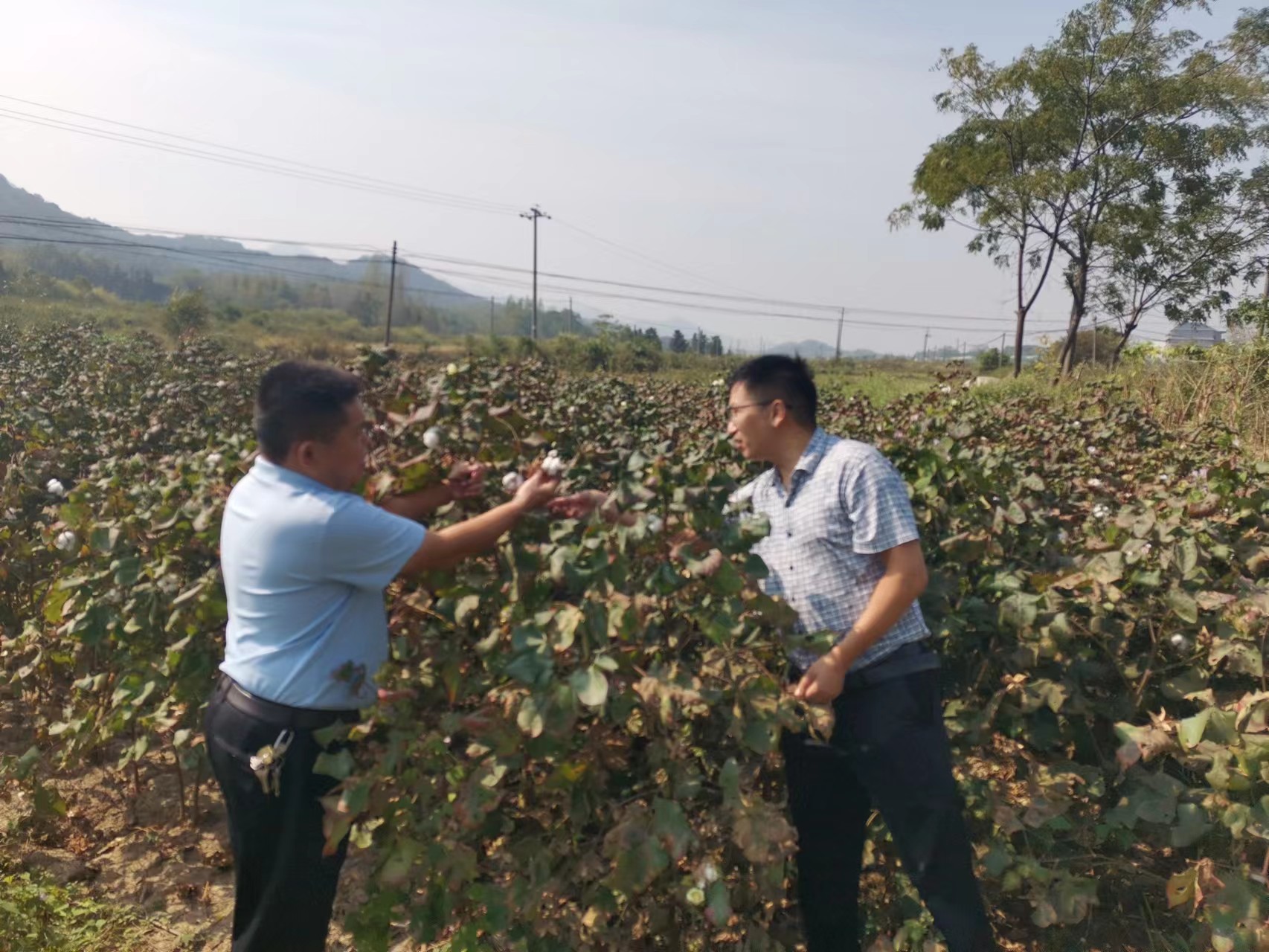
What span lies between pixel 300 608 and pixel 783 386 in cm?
116

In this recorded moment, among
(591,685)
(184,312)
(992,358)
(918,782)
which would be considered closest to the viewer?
(591,685)

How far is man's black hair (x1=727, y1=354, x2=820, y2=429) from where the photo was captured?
7.11ft

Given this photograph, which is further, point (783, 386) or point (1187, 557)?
point (1187, 557)

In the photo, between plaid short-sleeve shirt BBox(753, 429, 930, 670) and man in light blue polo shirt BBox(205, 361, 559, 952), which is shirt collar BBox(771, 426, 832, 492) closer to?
plaid short-sleeve shirt BBox(753, 429, 930, 670)

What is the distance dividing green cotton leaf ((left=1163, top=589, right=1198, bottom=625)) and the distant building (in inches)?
458

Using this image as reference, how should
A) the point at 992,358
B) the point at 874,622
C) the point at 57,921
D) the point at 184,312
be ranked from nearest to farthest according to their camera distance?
the point at 874,622, the point at 57,921, the point at 184,312, the point at 992,358

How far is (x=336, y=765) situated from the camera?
5.87 ft

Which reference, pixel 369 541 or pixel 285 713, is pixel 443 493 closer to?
pixel 369 541

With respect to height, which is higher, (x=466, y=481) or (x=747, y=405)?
(x=747, y=405)

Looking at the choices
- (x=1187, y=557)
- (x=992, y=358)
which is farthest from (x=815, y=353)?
(x=1187, y=557)

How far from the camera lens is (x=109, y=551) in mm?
2768

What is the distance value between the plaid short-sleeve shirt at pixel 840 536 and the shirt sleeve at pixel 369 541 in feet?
2.54

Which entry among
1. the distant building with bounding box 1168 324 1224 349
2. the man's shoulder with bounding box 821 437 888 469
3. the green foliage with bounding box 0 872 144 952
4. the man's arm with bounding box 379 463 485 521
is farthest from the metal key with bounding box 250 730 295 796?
the distant building with bounding box 1168 324 1224 349

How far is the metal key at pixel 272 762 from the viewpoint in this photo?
6.17 feet
